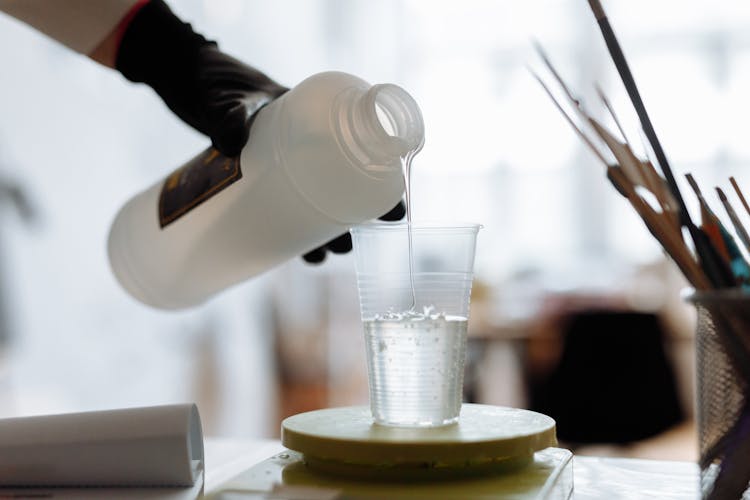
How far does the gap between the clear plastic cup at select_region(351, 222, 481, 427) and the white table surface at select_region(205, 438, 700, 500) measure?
13cm

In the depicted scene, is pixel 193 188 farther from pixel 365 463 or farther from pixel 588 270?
pixel 588 270

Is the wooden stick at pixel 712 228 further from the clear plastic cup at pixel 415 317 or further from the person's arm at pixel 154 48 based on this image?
the person's arm at pixel 154 48

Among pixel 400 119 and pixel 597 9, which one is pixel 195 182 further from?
pixel 597 9

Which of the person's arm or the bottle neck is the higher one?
the person's arm

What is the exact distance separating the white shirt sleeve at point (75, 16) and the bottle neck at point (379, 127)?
0.31m

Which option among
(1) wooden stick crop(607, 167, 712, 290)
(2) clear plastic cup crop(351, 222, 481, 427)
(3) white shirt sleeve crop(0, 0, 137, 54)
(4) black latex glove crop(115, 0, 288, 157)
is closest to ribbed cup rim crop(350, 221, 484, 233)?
(2) clear plastic cup crop(351, 222, 481, 427)

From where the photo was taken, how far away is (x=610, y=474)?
0.70 metres

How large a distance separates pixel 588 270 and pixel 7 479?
376 cm

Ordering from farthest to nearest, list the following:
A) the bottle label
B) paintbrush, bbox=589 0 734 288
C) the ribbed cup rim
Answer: the bottle label, the ribbed cup rim, paintbrush, bbox=589 0 734 288

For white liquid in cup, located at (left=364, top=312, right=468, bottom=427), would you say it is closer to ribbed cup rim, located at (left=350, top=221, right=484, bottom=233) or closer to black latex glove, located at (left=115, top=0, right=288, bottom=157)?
ribbed cup rim, located at (left=350, top=221, right=484, bottom=233)

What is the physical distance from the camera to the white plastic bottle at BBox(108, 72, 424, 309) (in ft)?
2.24

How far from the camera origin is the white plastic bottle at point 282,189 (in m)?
0.68

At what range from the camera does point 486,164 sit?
455 cm

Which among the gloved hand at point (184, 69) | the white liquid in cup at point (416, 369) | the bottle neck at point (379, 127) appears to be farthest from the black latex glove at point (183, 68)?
the white liquid in cup at point (416, 369)
